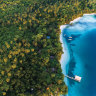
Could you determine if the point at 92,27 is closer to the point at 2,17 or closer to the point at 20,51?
the point at 20,51

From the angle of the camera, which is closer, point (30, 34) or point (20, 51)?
point (20, 51)

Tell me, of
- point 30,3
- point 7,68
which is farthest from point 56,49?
point 30,3

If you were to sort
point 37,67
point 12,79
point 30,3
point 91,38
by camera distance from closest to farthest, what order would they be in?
point 12,79, point 37,67, point 91,38, point 30,3

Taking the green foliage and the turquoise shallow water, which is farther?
the turquoise shallow water

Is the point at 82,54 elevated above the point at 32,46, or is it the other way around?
the point at 32,46
